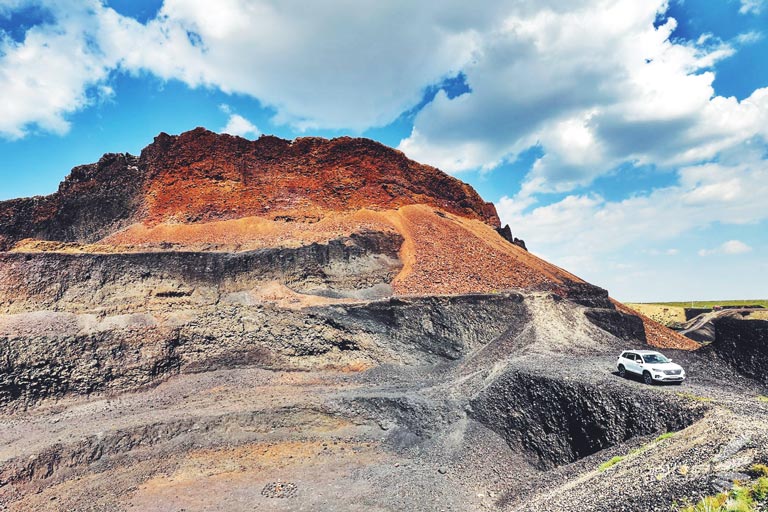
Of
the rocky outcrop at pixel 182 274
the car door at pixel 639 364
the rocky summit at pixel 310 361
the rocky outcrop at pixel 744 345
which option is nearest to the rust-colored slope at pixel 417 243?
the rocky summit at pixel 310 361

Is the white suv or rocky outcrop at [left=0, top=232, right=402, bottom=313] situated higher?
rocky outcrop at [left=0, top=232, right=402, bottom=313]

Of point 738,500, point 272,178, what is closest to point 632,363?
point 738,500

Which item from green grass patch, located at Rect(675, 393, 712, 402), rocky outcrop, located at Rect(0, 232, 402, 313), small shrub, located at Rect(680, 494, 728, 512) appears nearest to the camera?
small shrub, located at Rect(680, 494, 728, 512)

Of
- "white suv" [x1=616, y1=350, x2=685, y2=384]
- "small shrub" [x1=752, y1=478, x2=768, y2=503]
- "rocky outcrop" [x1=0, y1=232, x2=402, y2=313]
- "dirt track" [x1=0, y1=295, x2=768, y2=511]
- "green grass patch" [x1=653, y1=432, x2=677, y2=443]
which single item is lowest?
"dirt track" [x1=0, y1=295, x2=768, y2=511]

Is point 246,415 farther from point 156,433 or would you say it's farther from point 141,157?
point 141,157

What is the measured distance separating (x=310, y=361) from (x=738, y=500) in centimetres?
2022

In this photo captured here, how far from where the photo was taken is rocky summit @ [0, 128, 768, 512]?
13.3 metres

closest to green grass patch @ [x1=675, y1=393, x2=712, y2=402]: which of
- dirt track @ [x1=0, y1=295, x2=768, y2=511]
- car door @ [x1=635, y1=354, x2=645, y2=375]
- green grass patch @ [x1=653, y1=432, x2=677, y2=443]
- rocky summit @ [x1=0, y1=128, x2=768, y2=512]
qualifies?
dirt track @ [x1=0, y1=295, x2=768, y2=511]

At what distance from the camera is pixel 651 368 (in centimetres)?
1461

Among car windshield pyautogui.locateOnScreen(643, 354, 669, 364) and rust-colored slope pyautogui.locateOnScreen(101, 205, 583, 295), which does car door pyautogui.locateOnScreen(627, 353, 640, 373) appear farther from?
rust-colored slope pyautogui.locateOnScreen(101, 205, 583, 295)

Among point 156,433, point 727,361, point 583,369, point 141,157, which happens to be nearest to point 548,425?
point 583,369

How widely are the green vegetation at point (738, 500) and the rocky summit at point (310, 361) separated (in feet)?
1.23

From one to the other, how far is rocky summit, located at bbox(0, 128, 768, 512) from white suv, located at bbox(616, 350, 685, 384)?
1.82 feet

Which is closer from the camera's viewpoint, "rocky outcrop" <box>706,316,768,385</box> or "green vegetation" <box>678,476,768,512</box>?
"green vegetation" <box>678,476,768,512</box>
